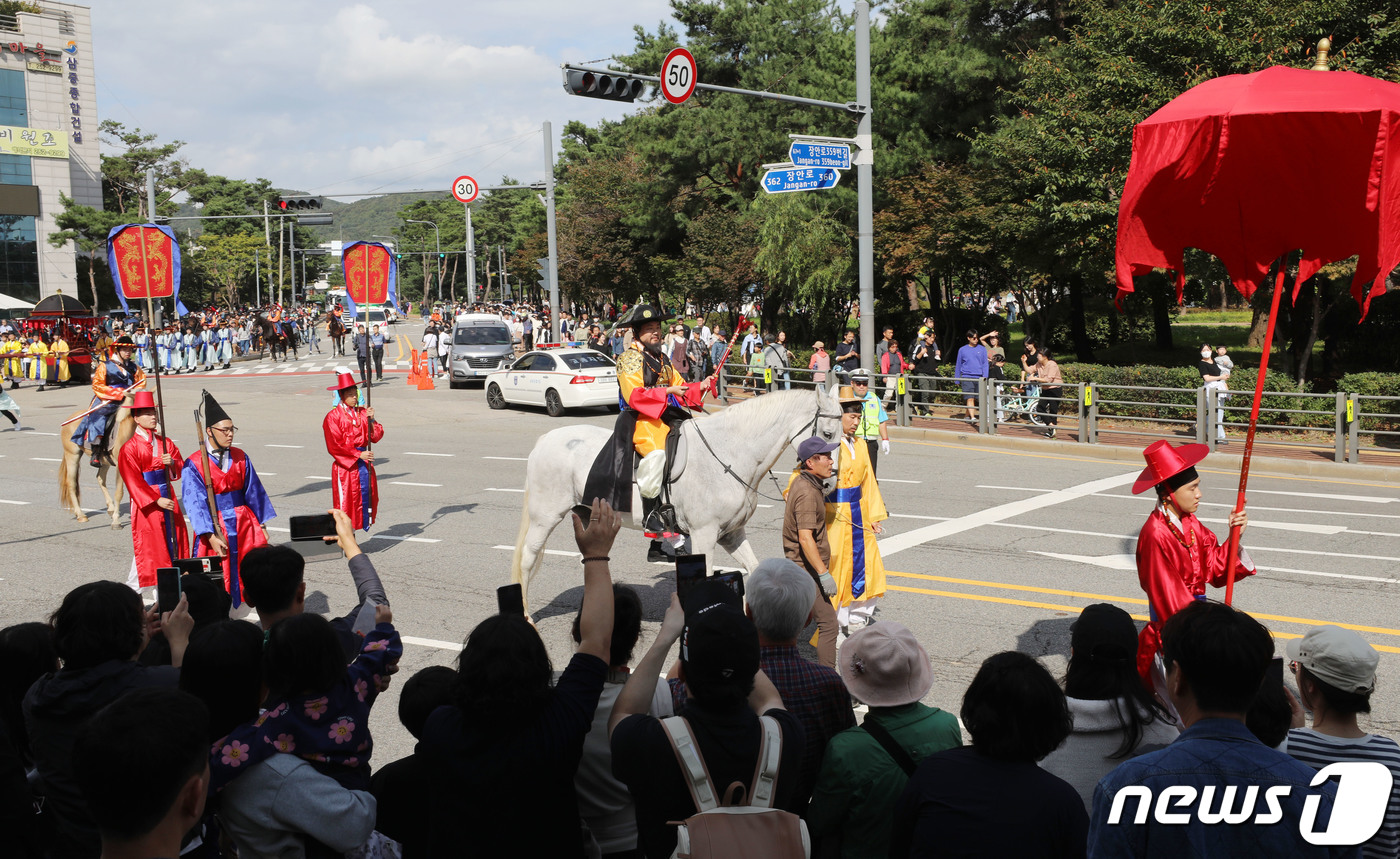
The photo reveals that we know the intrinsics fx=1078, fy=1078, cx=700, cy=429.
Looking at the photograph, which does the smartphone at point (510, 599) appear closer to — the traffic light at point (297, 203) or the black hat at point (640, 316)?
Answer: the black hat at point (640, 316)

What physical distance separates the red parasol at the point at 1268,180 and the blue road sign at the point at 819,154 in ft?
37.3

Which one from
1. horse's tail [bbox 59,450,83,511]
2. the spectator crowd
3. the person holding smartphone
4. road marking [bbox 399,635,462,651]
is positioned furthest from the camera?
horse's tail [bbox 59,450,83,511]

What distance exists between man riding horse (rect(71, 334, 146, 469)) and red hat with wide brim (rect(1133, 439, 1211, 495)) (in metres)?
12.9

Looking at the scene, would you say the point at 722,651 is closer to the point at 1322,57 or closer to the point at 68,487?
the point at 1322,57

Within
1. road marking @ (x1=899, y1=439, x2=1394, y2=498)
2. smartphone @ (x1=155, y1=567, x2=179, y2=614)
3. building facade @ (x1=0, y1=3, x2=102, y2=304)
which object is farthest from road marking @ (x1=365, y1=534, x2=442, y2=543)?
building facade @ (x1=0, y1=3, x2=102, y2=304)

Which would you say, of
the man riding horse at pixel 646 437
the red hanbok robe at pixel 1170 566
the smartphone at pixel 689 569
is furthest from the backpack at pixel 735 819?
the man riding horse at pixel 646 437

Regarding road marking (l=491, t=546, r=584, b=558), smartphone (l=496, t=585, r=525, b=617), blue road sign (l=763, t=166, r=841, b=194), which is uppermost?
blue road sign (l=763, t=166, r=841, b=194)

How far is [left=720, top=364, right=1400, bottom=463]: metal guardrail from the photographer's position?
1703cm

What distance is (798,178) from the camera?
17.5 m

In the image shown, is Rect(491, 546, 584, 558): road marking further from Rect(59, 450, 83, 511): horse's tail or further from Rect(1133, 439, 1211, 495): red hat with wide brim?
Rect(1133, 439, 1211, 495): red hat with wide brim

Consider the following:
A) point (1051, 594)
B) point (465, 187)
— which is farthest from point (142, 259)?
point (465, 187)

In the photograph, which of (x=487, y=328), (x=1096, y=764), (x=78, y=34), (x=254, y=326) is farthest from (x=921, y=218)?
(x=78, y=34)

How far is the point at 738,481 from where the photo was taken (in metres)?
8.67

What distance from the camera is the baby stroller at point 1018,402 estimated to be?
20.7 metres
